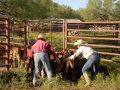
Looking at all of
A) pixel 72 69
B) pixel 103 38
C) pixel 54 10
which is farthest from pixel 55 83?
pixel 54 10

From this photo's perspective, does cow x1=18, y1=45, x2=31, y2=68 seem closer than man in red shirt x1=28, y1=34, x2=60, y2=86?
No

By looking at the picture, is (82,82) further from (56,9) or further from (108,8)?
(56,9)

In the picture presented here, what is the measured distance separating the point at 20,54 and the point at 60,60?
307cm

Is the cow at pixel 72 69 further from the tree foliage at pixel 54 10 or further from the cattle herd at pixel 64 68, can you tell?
the tree foliage at pixel 54 10

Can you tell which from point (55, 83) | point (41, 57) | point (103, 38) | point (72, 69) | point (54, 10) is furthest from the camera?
point (54, 10)

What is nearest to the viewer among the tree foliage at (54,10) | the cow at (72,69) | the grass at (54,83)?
the grass at (54,83)

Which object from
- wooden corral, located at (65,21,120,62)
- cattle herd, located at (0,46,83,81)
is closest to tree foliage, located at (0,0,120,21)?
wooden corral, located at (65,21,120,62)

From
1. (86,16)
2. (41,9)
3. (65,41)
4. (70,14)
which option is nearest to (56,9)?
(70,14)

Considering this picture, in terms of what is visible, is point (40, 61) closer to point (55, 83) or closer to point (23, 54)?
point (55, 83)

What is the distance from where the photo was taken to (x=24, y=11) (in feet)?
68.6

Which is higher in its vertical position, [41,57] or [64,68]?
[41,57]

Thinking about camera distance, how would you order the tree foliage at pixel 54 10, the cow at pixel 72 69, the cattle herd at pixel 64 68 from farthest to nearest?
the tree foliage at pixel 54 10, the cow at pixel 72 69, the cattle herd at pixel 64 68

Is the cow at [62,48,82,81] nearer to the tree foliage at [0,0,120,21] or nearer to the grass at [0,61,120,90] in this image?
the grass at [0,61,120,90]

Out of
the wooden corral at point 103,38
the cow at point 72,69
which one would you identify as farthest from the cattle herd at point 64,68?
the wooden corral at point 103,38
